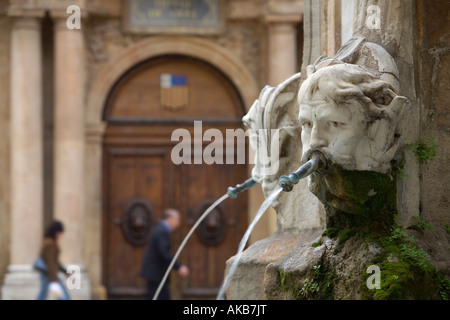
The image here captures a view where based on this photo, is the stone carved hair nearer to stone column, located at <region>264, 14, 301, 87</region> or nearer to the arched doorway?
stone column, located at <region>264, 14, 301, 87</region>

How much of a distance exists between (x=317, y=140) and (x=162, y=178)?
35.6 feet

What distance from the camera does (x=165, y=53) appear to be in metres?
14.2

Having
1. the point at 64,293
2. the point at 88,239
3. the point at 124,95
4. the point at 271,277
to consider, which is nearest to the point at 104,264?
the point at 88,239

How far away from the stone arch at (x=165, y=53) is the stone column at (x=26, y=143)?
1.01m

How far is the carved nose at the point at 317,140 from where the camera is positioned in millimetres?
3338

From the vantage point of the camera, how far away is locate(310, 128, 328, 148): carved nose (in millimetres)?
3338

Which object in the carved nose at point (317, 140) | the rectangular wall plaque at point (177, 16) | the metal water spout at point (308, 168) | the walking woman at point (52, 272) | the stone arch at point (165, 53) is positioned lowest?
the walking woman at point (52, 272)

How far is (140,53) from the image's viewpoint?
14070 millimetres

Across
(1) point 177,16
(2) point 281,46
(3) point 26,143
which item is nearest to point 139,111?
(1) point 177,16

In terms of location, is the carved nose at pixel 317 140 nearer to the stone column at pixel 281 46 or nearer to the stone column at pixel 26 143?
the stone column at pixel 26 143

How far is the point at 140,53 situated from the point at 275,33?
78.3 inches

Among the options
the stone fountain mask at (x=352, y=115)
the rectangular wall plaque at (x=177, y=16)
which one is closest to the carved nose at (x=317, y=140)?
the stone fountain mask at (x=352, y=115)

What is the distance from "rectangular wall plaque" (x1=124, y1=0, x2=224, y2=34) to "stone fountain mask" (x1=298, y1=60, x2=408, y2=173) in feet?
35.5

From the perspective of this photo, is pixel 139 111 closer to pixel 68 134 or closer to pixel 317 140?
pixel 68 134
